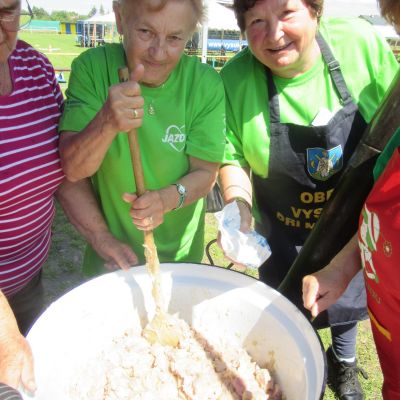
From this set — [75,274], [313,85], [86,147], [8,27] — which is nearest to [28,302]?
[86,147]

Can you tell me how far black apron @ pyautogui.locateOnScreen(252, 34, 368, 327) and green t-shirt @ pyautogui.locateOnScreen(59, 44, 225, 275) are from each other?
0.93 feet

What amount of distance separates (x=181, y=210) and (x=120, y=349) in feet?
1.70

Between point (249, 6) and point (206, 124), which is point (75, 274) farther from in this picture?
point (249, 6)

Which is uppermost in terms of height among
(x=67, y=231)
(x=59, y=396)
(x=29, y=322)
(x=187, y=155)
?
(x=187, y=155)

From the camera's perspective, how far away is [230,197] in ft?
5.28

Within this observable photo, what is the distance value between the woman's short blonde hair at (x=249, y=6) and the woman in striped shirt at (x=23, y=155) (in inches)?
26.6

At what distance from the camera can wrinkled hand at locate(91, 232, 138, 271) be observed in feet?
4.53

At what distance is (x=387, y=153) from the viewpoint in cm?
115

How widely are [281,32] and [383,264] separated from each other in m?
0.81

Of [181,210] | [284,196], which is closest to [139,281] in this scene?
[181,210]

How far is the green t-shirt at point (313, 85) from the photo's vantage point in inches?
60.8

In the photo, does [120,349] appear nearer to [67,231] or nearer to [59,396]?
[59,396]

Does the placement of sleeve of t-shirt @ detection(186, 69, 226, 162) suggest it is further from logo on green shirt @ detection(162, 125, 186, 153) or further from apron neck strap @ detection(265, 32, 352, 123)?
apron neck strap @ detection(265, 32, 352, 123)

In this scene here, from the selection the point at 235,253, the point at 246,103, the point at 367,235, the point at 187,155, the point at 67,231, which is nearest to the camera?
the point at 367,235
